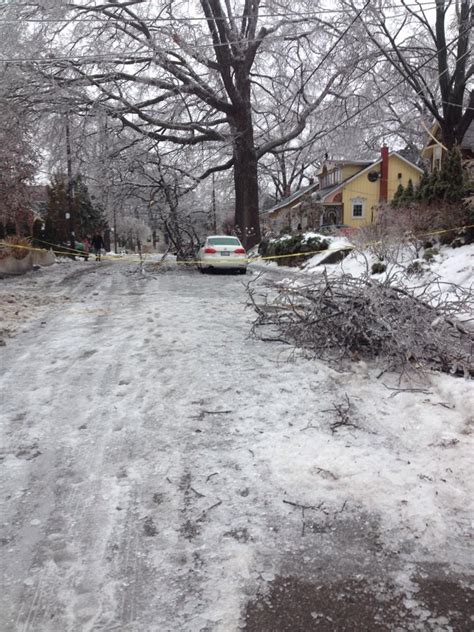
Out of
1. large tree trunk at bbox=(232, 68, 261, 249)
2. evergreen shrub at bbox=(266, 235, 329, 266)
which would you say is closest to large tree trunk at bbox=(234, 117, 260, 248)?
large tree trunk at bbox=(232, 68, 261, 249)

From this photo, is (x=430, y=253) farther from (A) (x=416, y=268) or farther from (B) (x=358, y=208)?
(B) (x=358, y=208)

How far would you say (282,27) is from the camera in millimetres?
22547

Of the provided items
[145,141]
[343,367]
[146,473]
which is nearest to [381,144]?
[145,141]

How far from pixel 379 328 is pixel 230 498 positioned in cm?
299

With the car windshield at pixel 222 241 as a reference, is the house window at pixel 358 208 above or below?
above

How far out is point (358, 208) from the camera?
38.9m

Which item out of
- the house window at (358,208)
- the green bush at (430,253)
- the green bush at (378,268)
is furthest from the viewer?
the house window at (358,208)

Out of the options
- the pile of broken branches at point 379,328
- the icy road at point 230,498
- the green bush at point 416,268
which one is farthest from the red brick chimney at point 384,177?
the icy road at point 230,498

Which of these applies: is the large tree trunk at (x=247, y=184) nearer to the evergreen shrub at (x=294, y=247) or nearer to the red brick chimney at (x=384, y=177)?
the evergreen shrub at (x=294, y=247)

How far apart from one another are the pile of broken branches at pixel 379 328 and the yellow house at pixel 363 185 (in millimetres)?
32387

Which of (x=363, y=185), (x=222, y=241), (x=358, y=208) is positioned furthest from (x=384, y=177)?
(x=222, y=241)

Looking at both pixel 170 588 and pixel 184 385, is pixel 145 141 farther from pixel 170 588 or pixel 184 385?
pixel 170 588

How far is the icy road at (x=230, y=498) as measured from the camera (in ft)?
7.13

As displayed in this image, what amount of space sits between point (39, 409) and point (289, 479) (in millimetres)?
2311
